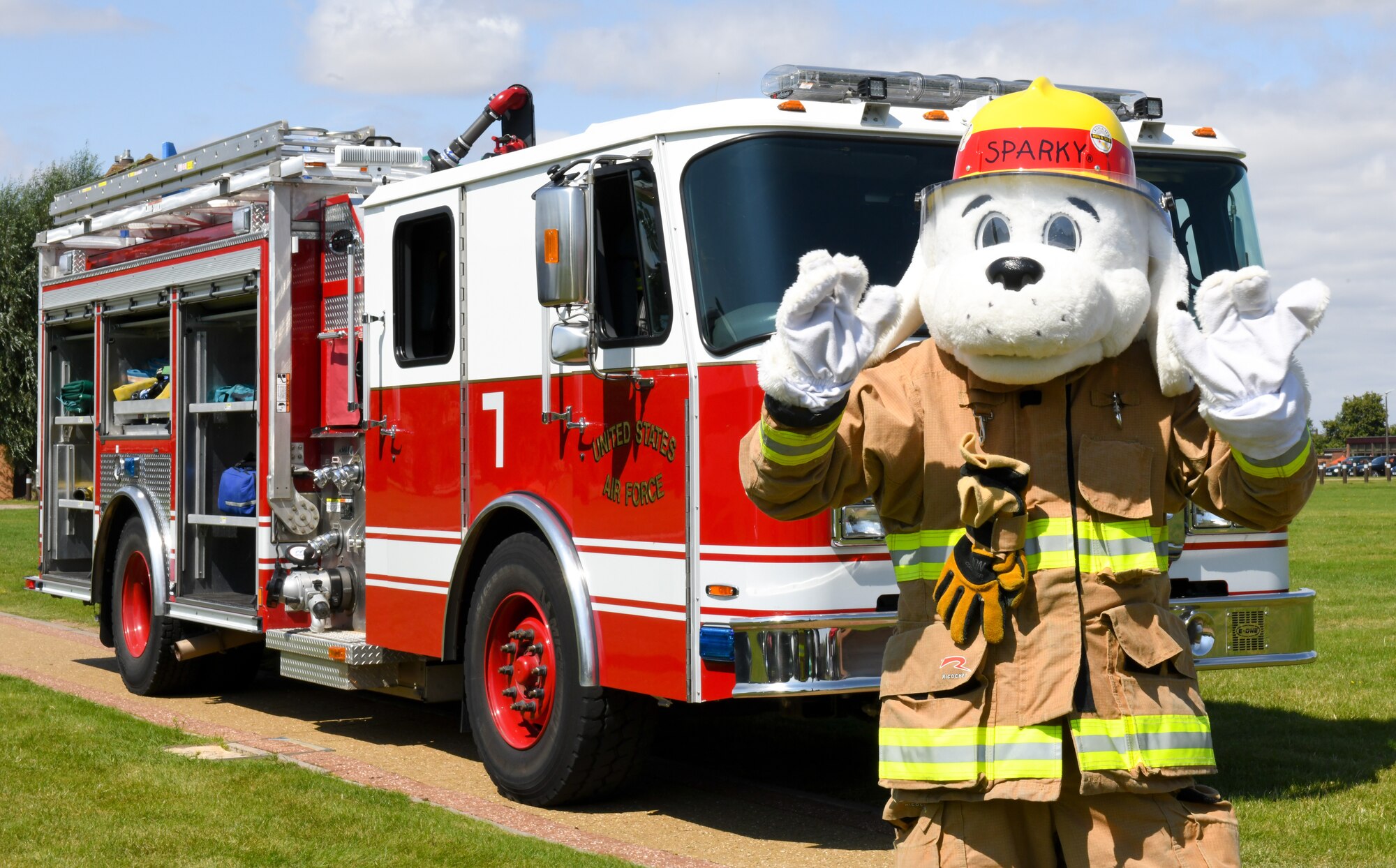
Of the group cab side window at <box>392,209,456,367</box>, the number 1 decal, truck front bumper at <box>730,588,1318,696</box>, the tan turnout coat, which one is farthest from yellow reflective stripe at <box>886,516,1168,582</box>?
cab side window at <box>392,209,456,367</box>

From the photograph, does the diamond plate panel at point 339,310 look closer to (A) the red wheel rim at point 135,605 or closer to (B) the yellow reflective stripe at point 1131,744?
(A) the red wheel rim at point 135,605

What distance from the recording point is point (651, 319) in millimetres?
6340

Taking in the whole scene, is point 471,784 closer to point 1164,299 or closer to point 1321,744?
point 1321,744

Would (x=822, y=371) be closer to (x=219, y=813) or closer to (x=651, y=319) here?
(x=651, y=319)

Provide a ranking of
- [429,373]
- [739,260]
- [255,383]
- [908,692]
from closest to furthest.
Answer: [908,692], [739,260], [429,373], [255,383]

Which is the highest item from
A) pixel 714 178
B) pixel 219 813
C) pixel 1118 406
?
Result: pixel 714 178

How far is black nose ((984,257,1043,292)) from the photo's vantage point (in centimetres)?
317

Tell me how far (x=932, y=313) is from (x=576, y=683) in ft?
12.1

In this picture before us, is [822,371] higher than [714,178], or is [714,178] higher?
[714,178]

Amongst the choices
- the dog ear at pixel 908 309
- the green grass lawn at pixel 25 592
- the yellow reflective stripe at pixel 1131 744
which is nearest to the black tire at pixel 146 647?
the green grass lawn at pixel 25 592

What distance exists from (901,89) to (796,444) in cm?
379

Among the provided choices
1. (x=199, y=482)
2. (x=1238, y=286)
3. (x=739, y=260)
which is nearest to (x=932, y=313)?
(x=1238, y=286)

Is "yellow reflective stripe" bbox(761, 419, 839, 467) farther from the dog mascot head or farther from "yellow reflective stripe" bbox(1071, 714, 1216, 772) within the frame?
"yellow reflective stripe" bbox(1071, 714, 1216, 772)

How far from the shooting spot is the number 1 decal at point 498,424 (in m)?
7.27
